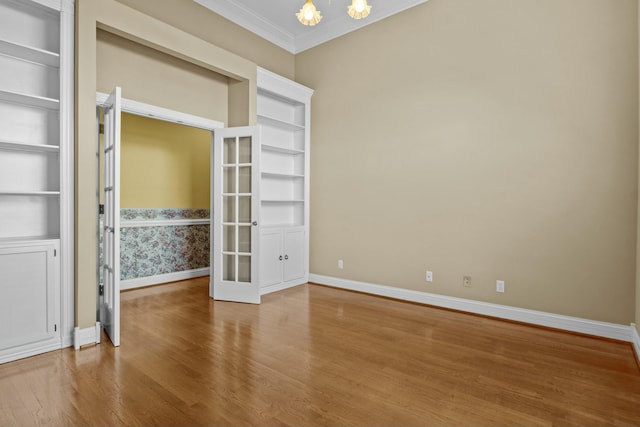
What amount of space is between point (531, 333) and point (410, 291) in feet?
4.28

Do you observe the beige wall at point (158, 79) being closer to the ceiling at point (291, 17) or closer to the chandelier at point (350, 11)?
the ceiling at point (291, 17)

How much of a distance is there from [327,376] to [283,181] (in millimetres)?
3231

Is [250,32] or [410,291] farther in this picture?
[250,32]

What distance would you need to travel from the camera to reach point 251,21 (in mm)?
4449

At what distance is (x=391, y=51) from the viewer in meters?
4.29

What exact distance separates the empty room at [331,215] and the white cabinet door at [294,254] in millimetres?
33

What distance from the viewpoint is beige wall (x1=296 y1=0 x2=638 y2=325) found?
9.91 feet

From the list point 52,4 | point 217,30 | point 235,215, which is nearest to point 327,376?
point 235,215

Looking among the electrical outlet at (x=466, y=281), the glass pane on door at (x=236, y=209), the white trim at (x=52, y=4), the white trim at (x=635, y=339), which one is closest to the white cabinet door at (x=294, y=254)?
the glass pane on door at (x=236, y=209)

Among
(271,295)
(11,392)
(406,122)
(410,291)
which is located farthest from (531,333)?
(11,392)

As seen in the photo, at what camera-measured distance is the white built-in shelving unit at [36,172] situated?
2566mm

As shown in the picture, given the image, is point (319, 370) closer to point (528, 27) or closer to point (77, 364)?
point (77, 364)

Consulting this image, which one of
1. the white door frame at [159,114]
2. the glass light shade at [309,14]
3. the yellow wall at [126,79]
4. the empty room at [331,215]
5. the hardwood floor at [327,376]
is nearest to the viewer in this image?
the hardwood floor at [327,376]

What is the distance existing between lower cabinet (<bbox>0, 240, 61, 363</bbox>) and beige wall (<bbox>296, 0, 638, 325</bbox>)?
311cm
